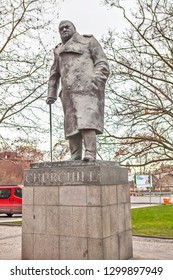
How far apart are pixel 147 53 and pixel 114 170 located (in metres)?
7.67

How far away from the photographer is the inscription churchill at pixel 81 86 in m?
6.16

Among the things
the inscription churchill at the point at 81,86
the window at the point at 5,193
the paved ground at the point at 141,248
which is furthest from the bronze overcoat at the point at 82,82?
the window at the point at 5,193

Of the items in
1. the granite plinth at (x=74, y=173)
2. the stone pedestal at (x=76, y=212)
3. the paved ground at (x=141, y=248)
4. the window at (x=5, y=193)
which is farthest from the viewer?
the window at (x=5, y=193)

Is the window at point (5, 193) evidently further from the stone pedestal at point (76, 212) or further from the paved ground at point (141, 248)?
the stone pedestal at point (76, 212)

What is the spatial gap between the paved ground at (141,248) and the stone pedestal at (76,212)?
0.79m

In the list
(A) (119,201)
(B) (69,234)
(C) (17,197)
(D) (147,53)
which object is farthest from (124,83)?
(C) (17,197)

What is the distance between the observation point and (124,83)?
13.1m

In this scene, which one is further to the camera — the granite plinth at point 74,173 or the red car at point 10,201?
the red car at point 10,201

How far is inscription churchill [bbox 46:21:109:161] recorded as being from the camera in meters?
6.16

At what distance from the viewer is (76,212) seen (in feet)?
18.7

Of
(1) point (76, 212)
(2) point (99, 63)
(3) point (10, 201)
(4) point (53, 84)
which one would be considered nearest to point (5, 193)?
(3) point (10, 201)

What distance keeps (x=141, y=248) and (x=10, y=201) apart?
13.0m

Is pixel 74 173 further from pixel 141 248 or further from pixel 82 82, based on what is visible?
pixel 141 248
